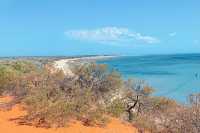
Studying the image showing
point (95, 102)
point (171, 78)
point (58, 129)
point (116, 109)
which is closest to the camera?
point (58, 129)

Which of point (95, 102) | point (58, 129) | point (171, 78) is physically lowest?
point (171, 78)

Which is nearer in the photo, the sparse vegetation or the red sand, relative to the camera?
the sparse vegetation

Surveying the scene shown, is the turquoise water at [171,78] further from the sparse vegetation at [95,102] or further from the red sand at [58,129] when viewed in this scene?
the red sand at [58,129]

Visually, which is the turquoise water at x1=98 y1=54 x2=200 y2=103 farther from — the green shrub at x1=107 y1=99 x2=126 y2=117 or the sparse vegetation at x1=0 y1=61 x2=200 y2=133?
the green shrub at x1=107 y1=99 x2=126 y2=117

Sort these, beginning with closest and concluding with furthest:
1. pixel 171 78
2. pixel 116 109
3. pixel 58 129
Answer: pixel 58 129, pixel 116 109, pixel 171 78

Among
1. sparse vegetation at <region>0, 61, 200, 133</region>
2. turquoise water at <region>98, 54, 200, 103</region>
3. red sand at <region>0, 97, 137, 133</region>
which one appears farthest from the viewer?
turquoise water at <region>98, 54, 200, 103</region>

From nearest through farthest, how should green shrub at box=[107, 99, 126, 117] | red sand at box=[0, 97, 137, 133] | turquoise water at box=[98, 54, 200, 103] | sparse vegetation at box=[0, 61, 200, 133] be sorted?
1. sparse vegetation at box=[0, 61, 200, 133]
2. red sand at box=[0, 97, 137, 133]
3. green shrub at box=[107, 99, 126, 117]
4. turquoise water at box=[98, 54, 200, 103]

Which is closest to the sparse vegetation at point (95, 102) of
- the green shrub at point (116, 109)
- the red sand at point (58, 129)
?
the green shrub at point (116, 109)

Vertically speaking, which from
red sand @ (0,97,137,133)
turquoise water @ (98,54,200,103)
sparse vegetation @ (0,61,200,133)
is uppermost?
sparse vegetation @ (0,61,200,133)

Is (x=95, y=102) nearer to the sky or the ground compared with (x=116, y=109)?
nearer to the sky

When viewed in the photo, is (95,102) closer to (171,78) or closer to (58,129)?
(58,129)

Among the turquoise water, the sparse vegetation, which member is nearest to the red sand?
the sparse vegetation

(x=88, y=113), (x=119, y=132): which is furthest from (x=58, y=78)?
(x=119, y=132)

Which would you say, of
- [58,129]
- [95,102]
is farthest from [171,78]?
[58,129]
